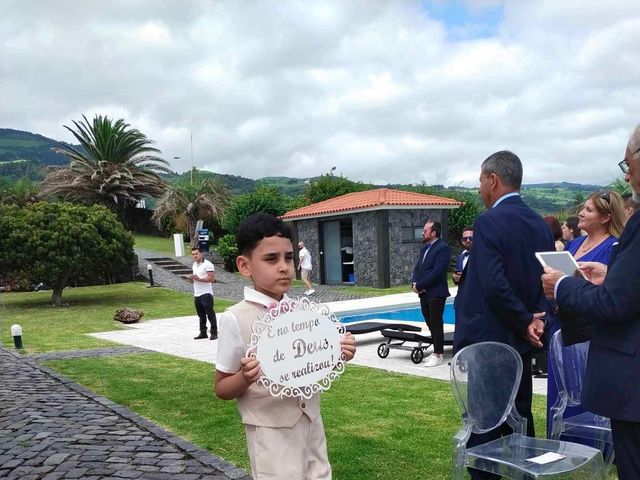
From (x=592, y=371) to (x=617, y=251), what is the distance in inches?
19.1

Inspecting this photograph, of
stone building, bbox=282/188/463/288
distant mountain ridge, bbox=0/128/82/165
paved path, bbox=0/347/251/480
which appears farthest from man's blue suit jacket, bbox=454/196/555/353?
distant mountain ridge, bbox=0/128/82/165

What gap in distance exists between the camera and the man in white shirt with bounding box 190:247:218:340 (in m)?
10.8

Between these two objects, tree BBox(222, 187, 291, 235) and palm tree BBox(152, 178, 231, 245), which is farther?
palm tree BBox(152, 178, 231, 245)

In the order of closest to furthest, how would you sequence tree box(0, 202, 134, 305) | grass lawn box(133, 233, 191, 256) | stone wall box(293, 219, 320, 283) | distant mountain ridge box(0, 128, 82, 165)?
tree box(0, 202, 134, 305)
stone wall box(293, 219, 320, 283)
grass lawn box(133, 233, 191, 256)
distant mountain ridge box(0, 128, 82, 165)

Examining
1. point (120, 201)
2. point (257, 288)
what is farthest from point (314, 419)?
point (120, 201)

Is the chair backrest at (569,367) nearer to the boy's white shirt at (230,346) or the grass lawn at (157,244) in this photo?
the boy's white shirt at (230,346)

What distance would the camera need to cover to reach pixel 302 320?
2.43 meters

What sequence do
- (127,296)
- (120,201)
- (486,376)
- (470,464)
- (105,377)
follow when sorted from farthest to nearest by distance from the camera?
1. (120,201)
2. (127,296)
3. (105,377)
4. (486,376)
5. (470,464)

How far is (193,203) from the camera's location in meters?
36.1

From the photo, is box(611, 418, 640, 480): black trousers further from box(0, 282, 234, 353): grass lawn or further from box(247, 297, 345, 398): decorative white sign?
box(0, 282, 234, 353): grass lawn

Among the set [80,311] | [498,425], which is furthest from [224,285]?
[498,425]

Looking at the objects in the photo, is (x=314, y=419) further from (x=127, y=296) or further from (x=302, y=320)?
(x=127, y=296)

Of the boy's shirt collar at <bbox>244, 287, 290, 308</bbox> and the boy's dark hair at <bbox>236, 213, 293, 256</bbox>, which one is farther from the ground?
the boy's dark hair at <bbox>236, 213, 293, 256</bbox>

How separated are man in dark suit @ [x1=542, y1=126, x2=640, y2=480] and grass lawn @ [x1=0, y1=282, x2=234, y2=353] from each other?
1039 cm
